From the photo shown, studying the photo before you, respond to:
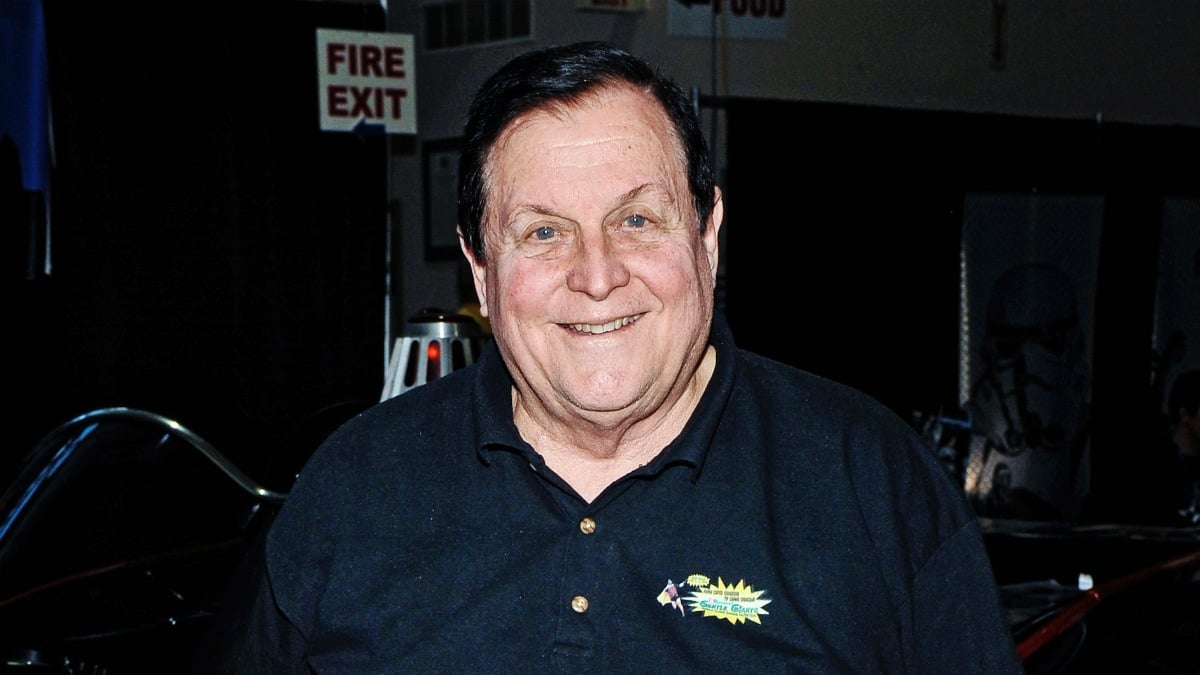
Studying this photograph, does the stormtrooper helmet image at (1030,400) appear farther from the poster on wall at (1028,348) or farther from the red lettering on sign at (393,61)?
the red lettering on sign at (393,61)

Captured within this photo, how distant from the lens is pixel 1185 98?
21.6 ft

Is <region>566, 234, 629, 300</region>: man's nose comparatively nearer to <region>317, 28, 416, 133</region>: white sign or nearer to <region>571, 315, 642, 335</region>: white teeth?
<region>571, 315, 642, 335</region>: white teeth

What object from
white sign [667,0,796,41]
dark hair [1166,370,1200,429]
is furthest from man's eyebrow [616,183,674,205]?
dark hair [1166,370,1200,429]

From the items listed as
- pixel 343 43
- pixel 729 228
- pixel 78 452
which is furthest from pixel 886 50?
pixel 78 452

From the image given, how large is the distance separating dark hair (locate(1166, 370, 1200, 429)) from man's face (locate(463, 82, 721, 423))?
4688mm

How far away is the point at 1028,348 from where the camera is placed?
548 cm

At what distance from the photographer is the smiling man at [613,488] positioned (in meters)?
1.48

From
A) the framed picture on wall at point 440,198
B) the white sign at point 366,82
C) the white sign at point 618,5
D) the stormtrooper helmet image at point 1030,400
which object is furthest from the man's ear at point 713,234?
the framed picture on wall at point 440,198

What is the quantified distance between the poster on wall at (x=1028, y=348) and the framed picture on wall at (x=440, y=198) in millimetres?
2524

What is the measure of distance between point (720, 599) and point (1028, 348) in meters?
4.30

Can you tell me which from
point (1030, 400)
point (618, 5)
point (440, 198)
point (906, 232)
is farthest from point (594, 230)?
point (440, 198)

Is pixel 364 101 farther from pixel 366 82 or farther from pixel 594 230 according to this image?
pixel 594 230

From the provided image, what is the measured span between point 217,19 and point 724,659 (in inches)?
154

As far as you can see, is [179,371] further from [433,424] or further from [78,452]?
[433,424]
